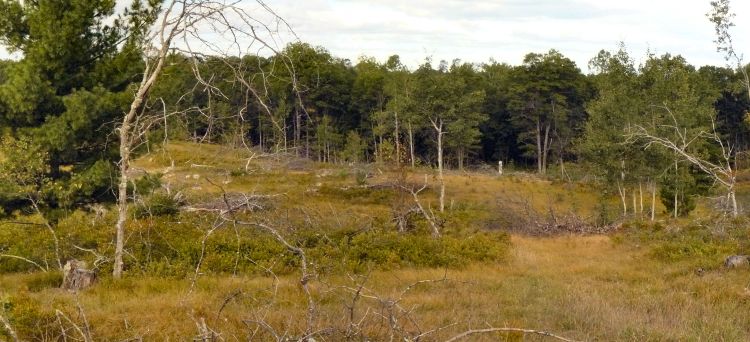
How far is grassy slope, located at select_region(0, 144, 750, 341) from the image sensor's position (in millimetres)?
7465

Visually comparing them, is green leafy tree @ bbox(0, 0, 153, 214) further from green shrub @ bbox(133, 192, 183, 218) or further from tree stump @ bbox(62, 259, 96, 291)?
tree stump @ bbox(62, 259, 96, 291)

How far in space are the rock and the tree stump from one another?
Result: 12269mm

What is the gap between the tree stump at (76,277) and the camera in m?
9.72

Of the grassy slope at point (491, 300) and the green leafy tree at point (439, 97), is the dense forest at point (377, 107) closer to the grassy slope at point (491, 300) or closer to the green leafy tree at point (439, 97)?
the green leafy tree at point (439, 97)

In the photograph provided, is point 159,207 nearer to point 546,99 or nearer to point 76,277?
point 76,277

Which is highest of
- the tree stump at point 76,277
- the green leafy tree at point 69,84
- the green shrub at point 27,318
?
the green leafy tree at point 69,84

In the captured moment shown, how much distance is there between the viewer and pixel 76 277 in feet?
32.0

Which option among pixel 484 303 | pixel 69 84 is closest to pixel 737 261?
pixel 484 303

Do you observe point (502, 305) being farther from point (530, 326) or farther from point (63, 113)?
point (63, 113)

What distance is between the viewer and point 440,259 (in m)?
13.6

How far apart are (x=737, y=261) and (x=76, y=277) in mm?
12632

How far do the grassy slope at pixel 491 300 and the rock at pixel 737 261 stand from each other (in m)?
0.38

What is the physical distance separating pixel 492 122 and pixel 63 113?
172ft

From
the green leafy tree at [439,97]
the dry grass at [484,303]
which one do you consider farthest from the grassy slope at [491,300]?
the green leafy tree at [439,97]
